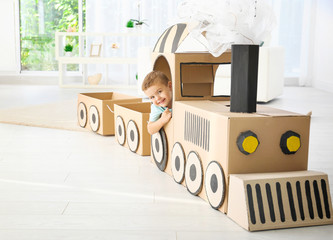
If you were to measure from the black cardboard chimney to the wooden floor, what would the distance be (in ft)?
1.15

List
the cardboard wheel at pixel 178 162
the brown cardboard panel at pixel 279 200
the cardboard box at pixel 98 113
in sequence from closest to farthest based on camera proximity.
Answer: the brown cardboard panel at pixel 279 200, the cardboard wheel at pixel 178 162, the cardboard box at pixel 98 113

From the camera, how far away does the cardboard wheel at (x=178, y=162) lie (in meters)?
1.65

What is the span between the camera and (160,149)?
1854 millimetres

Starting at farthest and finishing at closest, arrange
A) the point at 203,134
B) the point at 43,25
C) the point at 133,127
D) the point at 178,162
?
the point at 43,25
the point at 133,127
the point at 178,162
the point at 203,134

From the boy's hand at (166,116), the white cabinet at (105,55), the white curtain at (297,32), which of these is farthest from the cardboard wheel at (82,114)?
the white curtain at (297,32)

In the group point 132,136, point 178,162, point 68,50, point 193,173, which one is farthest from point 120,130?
point 68,50

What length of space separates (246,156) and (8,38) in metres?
5.20

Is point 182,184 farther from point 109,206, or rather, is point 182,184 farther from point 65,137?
point 65,137

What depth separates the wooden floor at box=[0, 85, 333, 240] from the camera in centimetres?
125

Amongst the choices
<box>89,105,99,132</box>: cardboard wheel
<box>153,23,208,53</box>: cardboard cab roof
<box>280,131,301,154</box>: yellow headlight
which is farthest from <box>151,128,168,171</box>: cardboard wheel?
<box>89,105,99,132</box>: cardboard wheel

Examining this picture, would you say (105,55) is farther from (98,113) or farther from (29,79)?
(98,113)

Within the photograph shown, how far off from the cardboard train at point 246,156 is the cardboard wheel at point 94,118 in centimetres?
95

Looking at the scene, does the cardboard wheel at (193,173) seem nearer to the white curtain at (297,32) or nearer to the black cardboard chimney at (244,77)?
the black cardboard chimney at (244,77)

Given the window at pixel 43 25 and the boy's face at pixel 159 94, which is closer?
the boy's face at pixel 159 94
